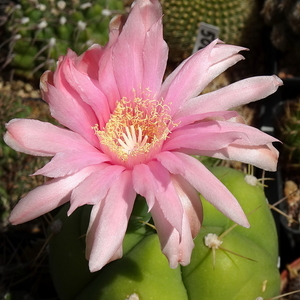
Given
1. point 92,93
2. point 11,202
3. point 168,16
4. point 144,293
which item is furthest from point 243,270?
point 168,16

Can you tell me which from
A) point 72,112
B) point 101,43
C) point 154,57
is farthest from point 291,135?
point 72,112

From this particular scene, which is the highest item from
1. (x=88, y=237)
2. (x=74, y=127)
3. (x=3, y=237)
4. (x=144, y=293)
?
(x=74, y=127)

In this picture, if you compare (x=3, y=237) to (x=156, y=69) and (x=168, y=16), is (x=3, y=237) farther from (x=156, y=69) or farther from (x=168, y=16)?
(x=168, y=16)

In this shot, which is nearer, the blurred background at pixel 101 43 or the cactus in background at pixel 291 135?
the blurred background at pixel 101 43

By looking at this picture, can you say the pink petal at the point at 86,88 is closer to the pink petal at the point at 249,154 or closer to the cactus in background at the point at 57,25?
the pink petal at the point at 249,154

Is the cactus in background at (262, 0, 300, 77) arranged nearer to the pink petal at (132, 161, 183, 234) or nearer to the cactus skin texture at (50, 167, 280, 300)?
the cactus skin texture at (50, 167, 280, 300)

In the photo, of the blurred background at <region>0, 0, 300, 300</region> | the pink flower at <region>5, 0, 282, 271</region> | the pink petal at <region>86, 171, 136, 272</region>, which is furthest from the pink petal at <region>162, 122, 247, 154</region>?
the blurred background at <region>0, 0, 300, 300</region>

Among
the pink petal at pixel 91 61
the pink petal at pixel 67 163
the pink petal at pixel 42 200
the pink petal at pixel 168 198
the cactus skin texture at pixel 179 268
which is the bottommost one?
the cactus skin texture at pixel 179 268

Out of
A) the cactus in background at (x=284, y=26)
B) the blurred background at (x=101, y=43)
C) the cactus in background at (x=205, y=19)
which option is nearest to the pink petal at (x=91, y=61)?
the blurred background at (x=101, y=43)
